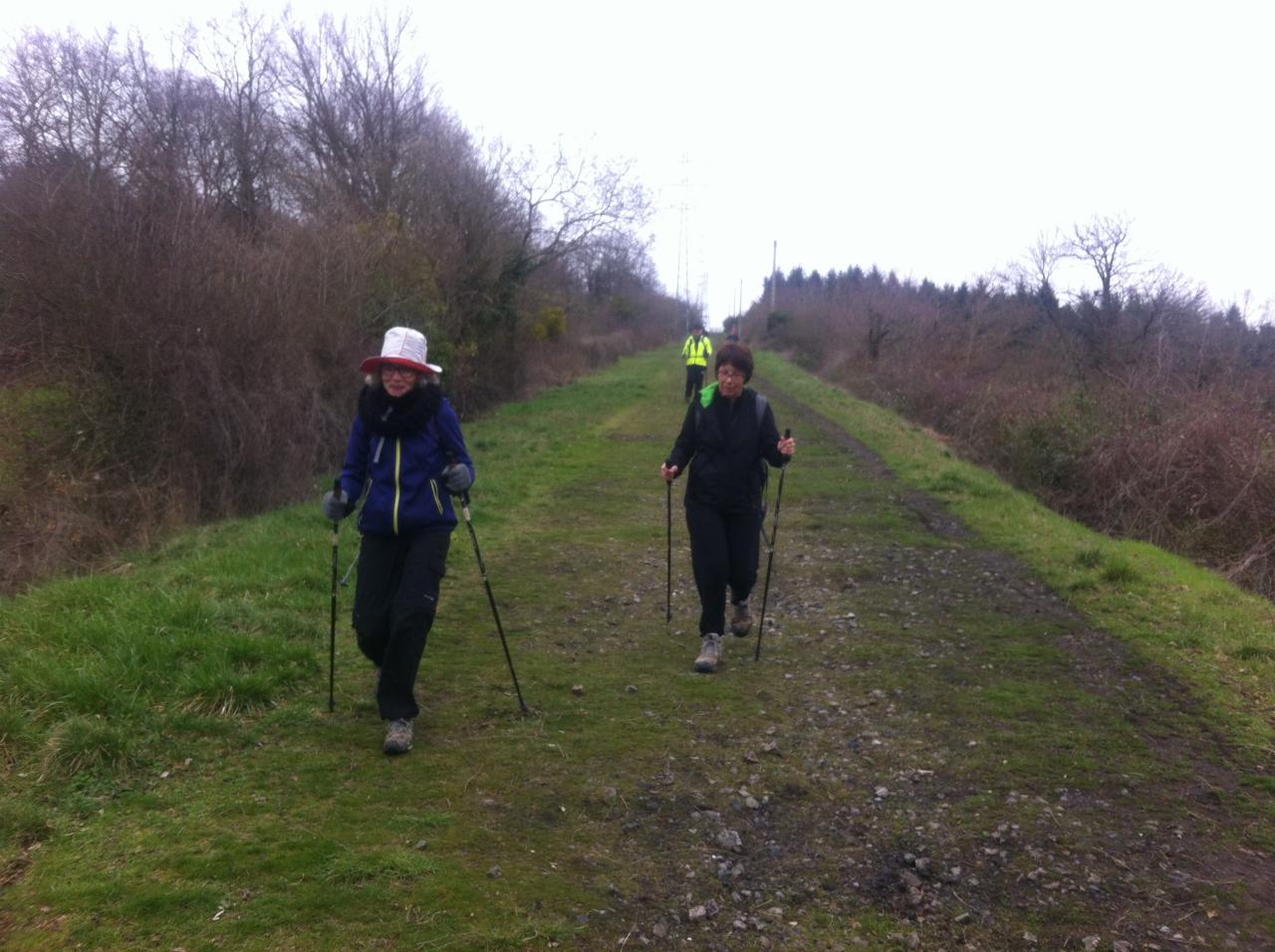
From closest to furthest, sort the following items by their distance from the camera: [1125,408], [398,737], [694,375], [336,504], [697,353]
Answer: [398,737] < [336,504] < [1125,408] < [697,353] < [694,375]

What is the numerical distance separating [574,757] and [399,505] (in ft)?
5.19

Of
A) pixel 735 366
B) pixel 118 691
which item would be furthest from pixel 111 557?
pixel 735 366

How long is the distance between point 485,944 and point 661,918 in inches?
26.6

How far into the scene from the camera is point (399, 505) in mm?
5180

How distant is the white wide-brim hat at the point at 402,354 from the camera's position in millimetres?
5168

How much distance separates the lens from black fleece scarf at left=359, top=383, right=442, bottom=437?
521 centimetres

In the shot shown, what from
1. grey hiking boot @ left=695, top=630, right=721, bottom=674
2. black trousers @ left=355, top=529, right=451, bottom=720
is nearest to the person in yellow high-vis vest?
grey hiking boot @ left=695, top=630, right=721, bottom=674

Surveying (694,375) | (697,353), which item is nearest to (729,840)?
(697,353)

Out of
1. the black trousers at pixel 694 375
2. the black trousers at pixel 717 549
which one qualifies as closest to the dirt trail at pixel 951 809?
the black trousers at pixel 717 549

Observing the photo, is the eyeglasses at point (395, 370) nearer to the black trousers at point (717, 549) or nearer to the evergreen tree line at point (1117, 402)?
the black trousers at point (717, 549)

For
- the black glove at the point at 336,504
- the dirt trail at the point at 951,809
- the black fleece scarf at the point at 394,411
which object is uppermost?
Result: the black fleece scarf at the point at 394,411

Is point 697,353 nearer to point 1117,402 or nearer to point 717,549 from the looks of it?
point 1117,402

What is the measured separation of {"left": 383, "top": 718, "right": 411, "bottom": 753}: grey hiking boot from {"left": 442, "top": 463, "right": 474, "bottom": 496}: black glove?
122 cm

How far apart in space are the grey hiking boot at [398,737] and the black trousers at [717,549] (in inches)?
86.0
